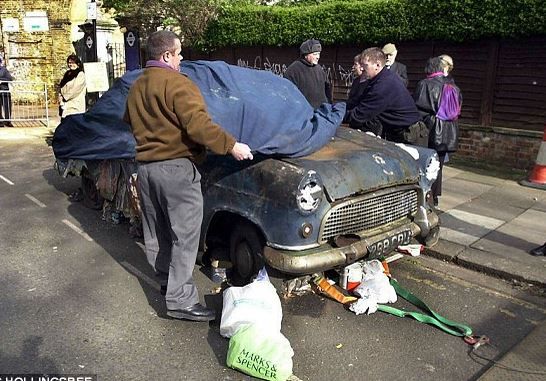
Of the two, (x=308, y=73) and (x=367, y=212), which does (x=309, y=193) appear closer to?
(x=367, y=212)

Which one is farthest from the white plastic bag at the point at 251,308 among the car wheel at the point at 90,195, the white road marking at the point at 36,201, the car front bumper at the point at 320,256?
the white road marking at the point at 36,201

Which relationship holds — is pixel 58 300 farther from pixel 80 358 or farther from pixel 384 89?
pixel 384 89

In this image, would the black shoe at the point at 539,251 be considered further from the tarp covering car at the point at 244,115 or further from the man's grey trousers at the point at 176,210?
the man's grey trousers at the point at 176,210

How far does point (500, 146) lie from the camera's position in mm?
8289

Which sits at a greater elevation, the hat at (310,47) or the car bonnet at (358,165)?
the hat at (310,47)

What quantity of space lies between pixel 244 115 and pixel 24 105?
14.7 meters

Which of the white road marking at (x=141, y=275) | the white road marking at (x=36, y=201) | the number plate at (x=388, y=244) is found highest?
the number plate at (x=388, y=244)

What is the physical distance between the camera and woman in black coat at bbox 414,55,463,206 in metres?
5.81

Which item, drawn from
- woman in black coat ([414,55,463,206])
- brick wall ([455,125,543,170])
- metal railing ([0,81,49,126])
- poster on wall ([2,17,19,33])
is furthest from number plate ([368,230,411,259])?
poster on wall ([2,17,19,33])

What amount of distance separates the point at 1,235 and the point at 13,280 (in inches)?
48.9

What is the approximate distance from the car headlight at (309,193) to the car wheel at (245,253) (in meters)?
0.50

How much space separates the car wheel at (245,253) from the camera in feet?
12.6

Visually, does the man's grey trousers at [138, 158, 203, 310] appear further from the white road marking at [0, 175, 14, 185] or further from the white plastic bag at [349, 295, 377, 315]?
the white road marking at [0, 175, 14, 185]

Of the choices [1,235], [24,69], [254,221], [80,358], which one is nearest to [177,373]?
[80,358]
